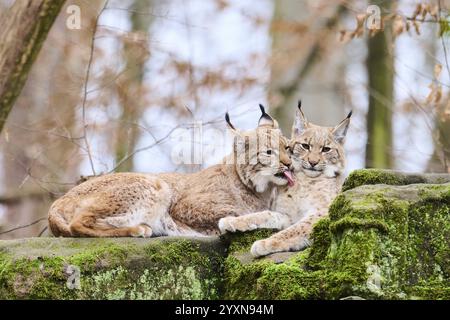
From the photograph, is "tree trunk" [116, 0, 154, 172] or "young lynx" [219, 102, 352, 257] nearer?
"young lynx" [219, 102, 352, 257]

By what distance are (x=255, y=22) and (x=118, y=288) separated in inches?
331

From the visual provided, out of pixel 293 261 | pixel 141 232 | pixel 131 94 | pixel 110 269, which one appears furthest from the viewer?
pixel 131 94

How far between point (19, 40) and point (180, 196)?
1.77 metres

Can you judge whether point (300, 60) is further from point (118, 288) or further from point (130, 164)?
point (118, 288)

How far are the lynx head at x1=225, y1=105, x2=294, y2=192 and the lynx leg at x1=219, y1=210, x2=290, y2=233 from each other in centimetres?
40

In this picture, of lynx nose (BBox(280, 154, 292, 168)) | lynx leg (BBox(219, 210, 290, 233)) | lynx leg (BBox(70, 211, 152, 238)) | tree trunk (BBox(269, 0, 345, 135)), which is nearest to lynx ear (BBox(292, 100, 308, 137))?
lynx nose (BBox(280, 154, 292, 168))

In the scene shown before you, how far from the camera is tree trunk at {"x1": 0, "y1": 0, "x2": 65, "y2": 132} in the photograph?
5.77 m

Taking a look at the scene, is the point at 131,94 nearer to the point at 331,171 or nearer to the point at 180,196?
the point at 180,196

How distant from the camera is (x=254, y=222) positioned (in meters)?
6.16

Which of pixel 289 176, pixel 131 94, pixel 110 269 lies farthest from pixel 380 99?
pixel 110 269

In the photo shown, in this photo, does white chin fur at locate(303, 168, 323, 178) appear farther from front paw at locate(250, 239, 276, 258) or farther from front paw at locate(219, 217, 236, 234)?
front paw at locate(250, 239, 276, 258)

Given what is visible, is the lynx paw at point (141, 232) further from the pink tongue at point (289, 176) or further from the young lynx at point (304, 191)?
the pink tongue at point (289, 176)

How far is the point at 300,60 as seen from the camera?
12820mm

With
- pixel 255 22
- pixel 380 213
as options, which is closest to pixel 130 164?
pixel 255 22
